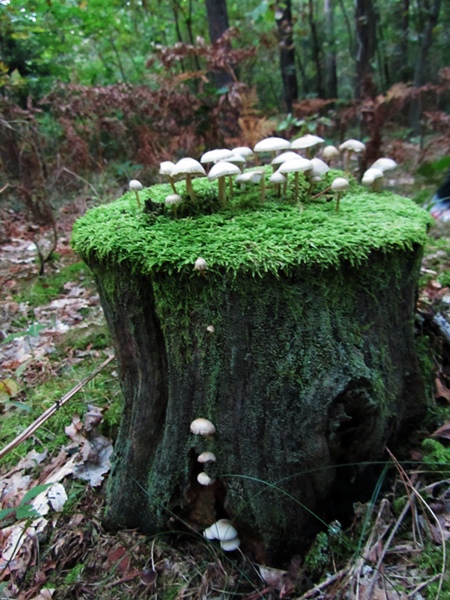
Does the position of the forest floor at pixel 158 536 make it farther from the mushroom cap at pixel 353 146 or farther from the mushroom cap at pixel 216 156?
the mushroom cap at pixel 216 156

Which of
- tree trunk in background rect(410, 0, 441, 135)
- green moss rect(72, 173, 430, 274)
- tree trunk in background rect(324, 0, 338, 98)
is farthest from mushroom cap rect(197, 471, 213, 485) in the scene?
tree trunk in background rect(324, 0, 338, 98)

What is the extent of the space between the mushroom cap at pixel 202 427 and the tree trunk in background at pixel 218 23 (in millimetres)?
8523

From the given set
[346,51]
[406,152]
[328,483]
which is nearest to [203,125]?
[406,152]

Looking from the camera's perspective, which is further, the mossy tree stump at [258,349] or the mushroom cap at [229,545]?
the mushroom cap at [229,545]

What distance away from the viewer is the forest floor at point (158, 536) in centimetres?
179

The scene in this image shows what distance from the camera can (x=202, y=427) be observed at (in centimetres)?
191

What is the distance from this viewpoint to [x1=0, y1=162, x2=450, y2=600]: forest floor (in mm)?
1792

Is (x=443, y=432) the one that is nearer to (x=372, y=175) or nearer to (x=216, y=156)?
(x=372, y=175)

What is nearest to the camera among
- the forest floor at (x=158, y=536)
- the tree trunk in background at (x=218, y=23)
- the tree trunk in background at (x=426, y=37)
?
the forest floor at (x=158, y=536)

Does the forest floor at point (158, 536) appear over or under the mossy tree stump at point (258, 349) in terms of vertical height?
under

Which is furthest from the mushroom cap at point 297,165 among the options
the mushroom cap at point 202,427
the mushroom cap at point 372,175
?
the mushroom cap at point 202,427

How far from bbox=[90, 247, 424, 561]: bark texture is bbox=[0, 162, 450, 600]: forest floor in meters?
0.17

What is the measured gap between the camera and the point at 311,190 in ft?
8.43

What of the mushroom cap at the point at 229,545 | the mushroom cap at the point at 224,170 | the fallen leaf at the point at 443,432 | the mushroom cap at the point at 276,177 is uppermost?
the mushroom cap at the point at 224,170
